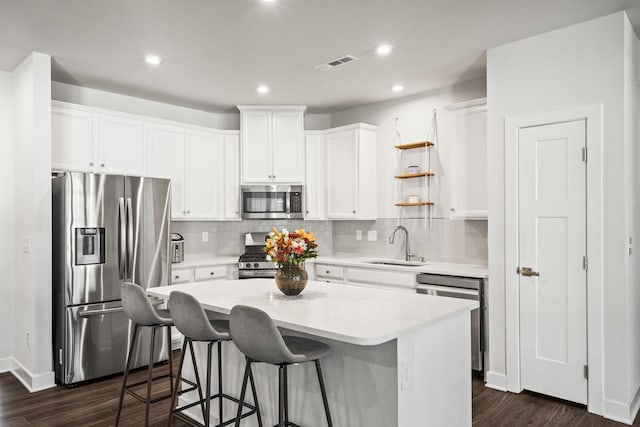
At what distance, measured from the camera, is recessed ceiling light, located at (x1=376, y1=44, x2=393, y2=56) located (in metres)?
3.48

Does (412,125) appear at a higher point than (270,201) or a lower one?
higher

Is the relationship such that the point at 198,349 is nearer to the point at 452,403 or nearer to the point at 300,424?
the point at 300,424

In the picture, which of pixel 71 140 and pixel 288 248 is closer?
pixel 288 248

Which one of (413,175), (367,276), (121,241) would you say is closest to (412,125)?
(413,175)

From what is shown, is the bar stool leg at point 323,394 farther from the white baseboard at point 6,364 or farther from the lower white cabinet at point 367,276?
the white baseboard at point 6,364

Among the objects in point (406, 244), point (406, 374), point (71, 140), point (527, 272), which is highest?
point (71, 140)

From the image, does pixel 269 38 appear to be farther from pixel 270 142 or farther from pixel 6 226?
pixel 6 226

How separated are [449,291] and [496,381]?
30.4 inches

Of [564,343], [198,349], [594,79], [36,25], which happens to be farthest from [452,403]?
[36,25]

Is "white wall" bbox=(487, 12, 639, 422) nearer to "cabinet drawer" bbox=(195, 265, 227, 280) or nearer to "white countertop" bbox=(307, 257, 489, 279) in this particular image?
"white countertop" bbox=(307, 257, 489, 279)

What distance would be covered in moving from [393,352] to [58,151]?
3.53 meters

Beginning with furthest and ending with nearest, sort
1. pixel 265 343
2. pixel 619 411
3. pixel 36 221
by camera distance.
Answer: pixel 36 221 → pixel 619 411 → pixel 265 343

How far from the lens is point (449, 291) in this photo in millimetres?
3787

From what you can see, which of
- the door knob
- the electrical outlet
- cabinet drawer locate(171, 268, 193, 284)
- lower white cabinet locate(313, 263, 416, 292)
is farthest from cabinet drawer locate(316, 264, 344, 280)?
the electrical outlet
